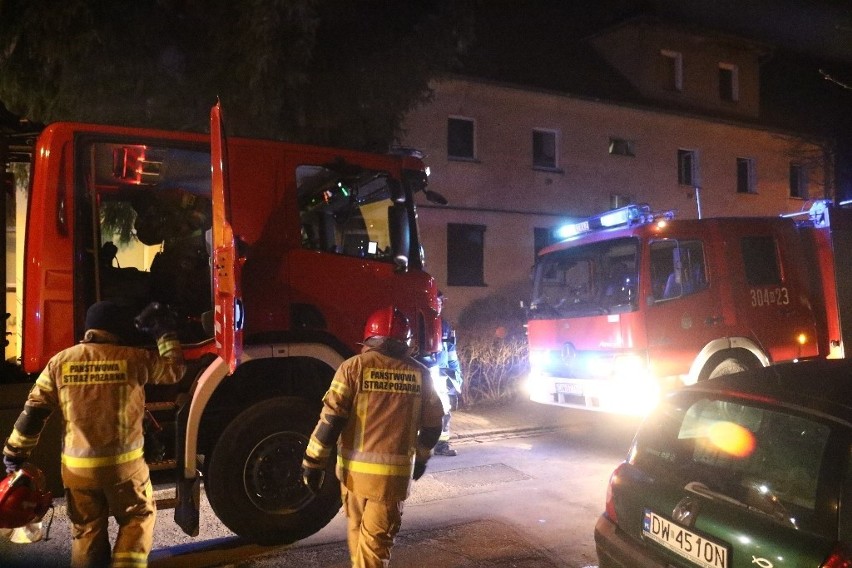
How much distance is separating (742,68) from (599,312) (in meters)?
16.9

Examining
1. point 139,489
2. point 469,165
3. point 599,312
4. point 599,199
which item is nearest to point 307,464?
point 139,489

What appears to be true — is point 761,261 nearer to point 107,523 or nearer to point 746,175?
point 107,523

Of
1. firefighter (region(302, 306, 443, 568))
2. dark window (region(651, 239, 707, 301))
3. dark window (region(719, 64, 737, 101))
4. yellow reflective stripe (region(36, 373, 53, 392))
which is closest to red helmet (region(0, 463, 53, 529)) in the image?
yellow reflective stripe (region(36, 373, 53, 392))

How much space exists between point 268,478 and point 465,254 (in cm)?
1191

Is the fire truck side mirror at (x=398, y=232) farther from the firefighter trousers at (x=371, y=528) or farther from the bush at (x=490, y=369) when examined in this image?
the bush at (x=490, y=369)

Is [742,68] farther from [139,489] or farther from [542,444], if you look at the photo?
[139,489]

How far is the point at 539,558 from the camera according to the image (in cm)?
460

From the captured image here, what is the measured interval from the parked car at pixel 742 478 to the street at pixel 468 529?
1384 millimetres

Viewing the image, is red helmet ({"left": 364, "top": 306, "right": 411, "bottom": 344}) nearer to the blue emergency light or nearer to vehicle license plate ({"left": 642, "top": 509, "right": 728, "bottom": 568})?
vehicle license plate ({"left": 642, "top": 509, "right": 728, "bottom": 568})

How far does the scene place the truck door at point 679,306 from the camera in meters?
7.28

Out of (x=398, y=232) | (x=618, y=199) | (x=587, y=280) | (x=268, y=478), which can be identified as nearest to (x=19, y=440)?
(x=268, y=478)

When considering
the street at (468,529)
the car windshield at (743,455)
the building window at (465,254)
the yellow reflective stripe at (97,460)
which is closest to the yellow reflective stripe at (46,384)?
the yellow reflective stripe at (97,460)

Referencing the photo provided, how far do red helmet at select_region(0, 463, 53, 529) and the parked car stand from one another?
9.38ft

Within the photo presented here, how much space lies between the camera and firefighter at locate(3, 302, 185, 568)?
3.69 m
